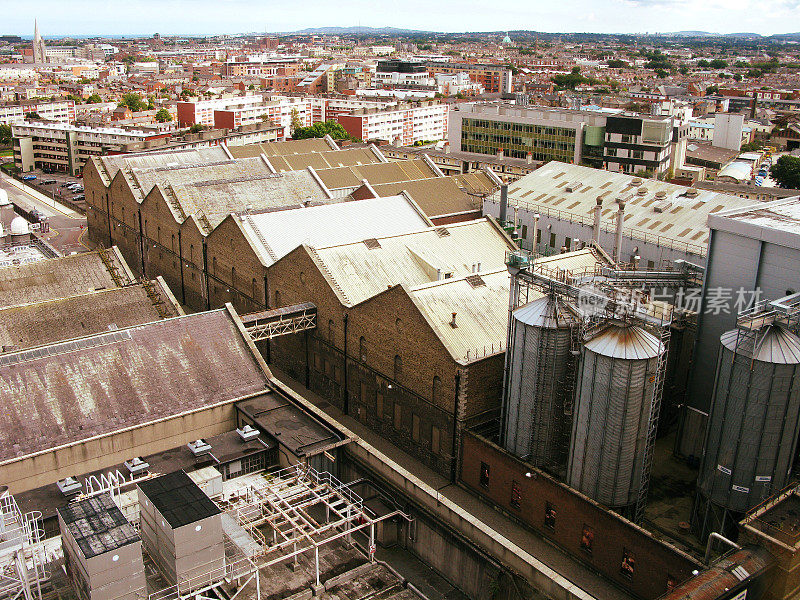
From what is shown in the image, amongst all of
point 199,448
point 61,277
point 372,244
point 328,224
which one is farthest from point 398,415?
point 61,277

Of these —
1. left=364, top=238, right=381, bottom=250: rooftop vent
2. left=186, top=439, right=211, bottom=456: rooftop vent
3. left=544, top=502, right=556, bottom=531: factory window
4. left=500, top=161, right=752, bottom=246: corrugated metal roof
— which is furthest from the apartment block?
left=544, top=502, right=556, bottom=531: factory window

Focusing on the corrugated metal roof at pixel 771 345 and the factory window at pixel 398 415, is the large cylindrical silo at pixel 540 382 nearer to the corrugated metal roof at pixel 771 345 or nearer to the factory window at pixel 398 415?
Answer: the corrugated metal roof at pixel 771 345

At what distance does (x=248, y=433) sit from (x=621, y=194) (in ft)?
152

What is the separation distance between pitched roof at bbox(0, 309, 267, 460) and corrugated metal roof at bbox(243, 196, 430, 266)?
1332 centimetres

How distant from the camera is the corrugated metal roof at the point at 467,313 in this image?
1623 inches

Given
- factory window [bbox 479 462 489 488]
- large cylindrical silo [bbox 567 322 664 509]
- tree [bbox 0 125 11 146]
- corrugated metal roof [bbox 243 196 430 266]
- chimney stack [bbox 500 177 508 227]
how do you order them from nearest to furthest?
1. large cylindrical silo [bbox 567 322 664 509]
2. factory window [bbox 479 462 489 488]
3. corrugated metal roof [bbox 243 196 430 266]
4. chimney stack [bbox 500 177 508 227]
5. tree [bbox 0 125 11 146]

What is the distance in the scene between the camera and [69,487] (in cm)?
3328

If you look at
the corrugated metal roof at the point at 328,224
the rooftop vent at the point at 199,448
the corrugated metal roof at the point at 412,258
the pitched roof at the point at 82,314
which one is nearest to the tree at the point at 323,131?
the corrugated metal roof at the point at 328,224

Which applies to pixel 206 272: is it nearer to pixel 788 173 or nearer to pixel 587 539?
pixel 587 539

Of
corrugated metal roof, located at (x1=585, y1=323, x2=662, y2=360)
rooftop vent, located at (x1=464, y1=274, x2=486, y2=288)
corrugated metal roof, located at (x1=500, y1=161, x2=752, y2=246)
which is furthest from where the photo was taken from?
corrugated metal roof, located at (x1=500, y1=161, x2=752, y2=246)

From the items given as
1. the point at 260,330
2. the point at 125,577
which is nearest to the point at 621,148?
the point at 260,330

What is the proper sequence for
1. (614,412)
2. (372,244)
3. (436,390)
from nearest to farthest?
(614,412)
(436,390)
(372,244)

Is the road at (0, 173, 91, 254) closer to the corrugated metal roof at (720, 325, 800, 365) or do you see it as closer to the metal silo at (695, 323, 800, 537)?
the metal silo at (695, 323, 800, 537)

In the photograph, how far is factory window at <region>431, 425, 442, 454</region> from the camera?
138ft
